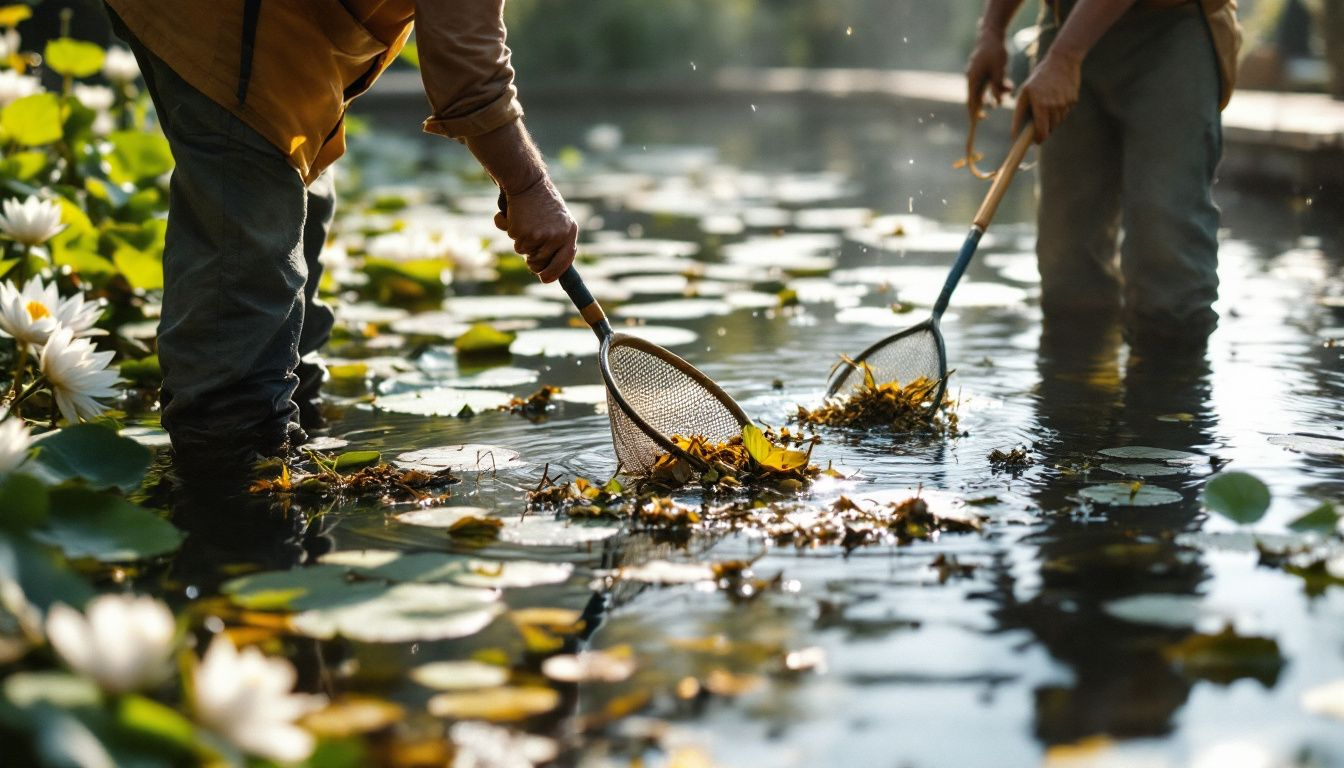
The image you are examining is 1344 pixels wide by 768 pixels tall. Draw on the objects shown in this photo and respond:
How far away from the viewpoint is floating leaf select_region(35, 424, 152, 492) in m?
2.14

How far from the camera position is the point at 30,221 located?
2857 mm

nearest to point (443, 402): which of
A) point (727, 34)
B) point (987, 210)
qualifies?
point (987, 210)

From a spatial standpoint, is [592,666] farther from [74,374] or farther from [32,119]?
[32,119]

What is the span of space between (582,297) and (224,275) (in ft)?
2.13

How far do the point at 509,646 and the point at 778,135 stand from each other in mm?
10515

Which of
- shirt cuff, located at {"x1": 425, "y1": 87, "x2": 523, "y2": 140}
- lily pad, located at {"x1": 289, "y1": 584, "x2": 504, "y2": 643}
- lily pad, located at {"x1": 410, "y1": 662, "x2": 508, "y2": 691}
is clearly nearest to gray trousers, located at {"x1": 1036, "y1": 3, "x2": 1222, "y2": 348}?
shirt cuff, located at {"x1": 425, "y1": 87, "x2": 523, "y2": 140}

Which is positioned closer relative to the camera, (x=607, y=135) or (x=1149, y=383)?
(x=1149, y=383)

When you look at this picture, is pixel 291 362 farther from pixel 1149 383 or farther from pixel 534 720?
pixel 1149 383

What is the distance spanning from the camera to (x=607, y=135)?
454 inches

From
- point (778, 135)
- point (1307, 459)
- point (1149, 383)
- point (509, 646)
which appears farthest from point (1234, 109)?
point (509, 646)

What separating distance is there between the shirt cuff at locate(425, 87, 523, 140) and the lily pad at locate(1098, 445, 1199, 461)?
1.23 meters

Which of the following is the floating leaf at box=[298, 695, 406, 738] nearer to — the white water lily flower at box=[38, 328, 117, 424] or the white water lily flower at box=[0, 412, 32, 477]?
the white water lily flower at box=[0, 412, 32, 477]

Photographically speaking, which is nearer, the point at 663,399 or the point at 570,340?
the point at 663,399

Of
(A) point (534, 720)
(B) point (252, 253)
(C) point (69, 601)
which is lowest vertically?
(A) point (534, 720)
